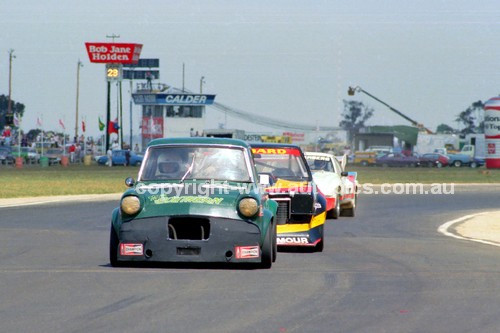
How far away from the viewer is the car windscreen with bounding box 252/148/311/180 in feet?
54.2

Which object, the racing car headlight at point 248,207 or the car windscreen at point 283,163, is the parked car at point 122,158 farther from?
the racing car headlight at point 248,207

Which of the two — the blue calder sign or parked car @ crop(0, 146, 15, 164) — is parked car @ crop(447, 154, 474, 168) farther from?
the blue calder sign

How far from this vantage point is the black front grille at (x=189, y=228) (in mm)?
11797

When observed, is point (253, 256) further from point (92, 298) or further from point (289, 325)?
point (289, 325)

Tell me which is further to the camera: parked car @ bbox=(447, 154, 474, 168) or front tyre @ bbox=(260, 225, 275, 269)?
parked car @ bbox=(447, 154, 474, 168)

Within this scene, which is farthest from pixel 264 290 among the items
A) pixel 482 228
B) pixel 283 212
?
pixel 482 228

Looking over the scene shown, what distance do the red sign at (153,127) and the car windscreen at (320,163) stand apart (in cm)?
9943

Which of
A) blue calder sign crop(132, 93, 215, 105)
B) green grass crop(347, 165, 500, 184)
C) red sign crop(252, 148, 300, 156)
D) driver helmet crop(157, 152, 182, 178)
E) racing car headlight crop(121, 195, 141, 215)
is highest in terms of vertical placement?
blue calder sign crop(132, 93, 215, 105)

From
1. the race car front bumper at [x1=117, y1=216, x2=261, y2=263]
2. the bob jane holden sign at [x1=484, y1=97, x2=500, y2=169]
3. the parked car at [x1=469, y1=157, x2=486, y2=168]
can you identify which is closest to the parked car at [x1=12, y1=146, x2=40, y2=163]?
the bob jane holden sign at [x1=484, y1=97, x2=500, y2=169]

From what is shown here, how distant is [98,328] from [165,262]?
4.49 m

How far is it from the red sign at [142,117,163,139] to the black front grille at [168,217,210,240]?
11077cm

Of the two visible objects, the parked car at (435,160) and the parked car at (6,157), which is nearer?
the parked car at (6,157)

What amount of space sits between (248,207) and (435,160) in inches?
3058

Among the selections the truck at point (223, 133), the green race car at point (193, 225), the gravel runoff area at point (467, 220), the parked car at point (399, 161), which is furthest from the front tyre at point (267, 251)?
the truck at point (223, 133)
